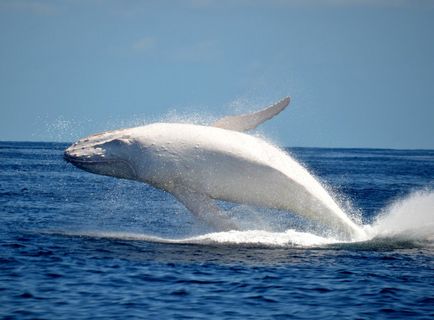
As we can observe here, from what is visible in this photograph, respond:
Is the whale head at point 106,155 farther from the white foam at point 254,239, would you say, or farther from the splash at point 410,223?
the splash at point 410,223

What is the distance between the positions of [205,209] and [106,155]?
306 centimetres

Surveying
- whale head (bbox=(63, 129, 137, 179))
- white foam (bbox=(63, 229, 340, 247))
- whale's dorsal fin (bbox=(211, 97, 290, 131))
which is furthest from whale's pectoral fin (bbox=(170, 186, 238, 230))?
whale's dorsal fin (bbox=(211, 97, 290, 131))

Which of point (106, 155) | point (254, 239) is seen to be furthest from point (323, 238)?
point (106, 155)

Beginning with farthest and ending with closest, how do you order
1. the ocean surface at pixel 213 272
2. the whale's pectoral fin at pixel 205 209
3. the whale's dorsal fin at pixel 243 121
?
the whale's dorsal fin at pixel 243 121 < the whale's pectoral fin at pixel 205 209 < the ocean surface at pixel 213 272

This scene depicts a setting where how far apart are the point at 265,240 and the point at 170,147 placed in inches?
143

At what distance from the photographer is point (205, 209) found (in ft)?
72.2

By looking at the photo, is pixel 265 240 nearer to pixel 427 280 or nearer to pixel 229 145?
pixel 229 145

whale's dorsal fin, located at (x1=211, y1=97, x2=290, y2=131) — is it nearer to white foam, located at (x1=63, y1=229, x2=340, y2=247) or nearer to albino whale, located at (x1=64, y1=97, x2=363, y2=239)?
albino whale, located at (x1=64, y1=97, x2=363, y2=239)

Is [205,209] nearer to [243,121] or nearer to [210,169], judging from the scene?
[210,169]

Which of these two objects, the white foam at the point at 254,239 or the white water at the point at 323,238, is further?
the white water at the point at 323,238

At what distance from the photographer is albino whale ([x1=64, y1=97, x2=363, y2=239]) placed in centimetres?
2184

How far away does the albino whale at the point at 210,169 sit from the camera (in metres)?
21.8

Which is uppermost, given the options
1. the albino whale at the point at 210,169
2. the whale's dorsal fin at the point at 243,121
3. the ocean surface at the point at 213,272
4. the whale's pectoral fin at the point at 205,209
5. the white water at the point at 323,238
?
the whale's dorsal fin at the point at 243,121

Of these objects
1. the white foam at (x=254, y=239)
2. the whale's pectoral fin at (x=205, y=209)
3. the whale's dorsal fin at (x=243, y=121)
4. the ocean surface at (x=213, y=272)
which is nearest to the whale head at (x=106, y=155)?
the whale's pectoral fin at (x=205, y=209)
